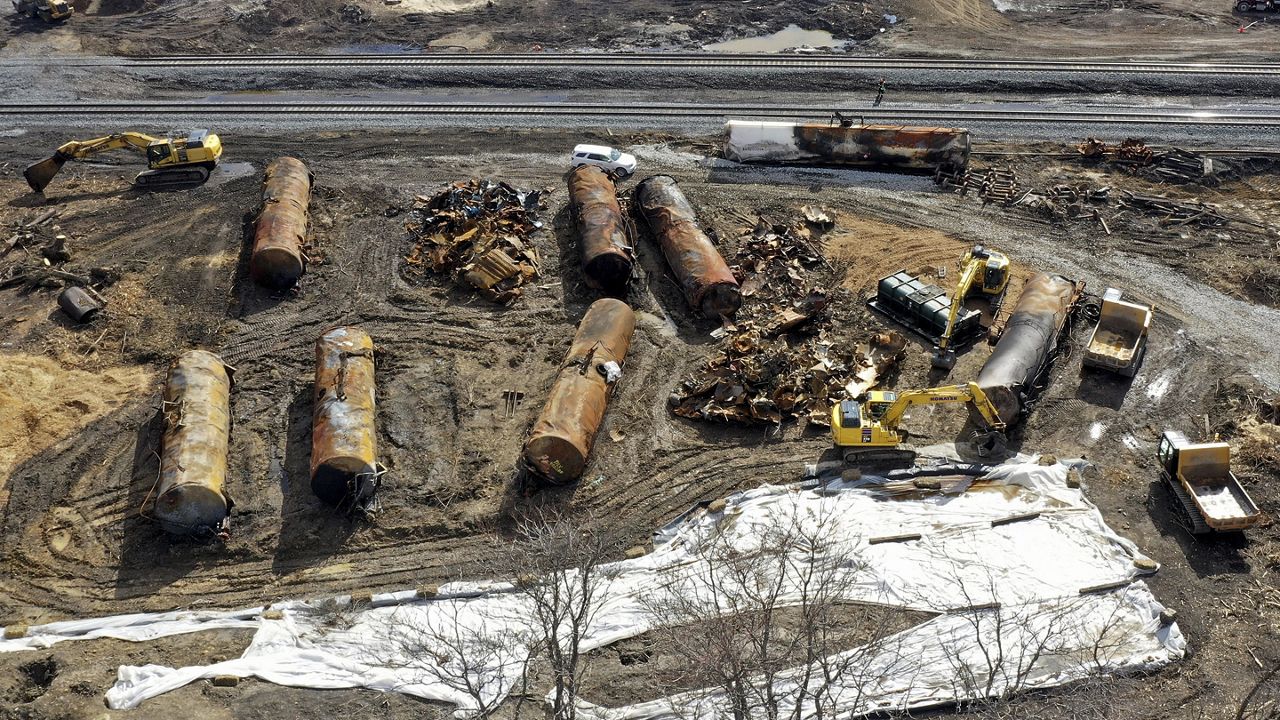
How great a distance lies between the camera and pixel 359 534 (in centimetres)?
2277

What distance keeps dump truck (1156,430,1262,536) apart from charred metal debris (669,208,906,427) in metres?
7.59

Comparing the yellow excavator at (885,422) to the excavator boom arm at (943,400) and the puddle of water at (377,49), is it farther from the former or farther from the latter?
A: the puddle of water at (377,49)

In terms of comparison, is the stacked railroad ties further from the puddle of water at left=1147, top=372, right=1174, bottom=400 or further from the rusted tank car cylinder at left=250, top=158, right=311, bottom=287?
the puddle of water at left=1147, top=372, right=1174, bottom=400

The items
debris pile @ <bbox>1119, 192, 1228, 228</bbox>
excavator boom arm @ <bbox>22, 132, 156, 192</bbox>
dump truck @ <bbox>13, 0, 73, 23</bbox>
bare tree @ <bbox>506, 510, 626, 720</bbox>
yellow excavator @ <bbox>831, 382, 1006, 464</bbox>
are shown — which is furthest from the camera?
dump truck @ <bbox>13, 0, 73, 23</bbox>

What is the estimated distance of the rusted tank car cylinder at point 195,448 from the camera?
72.6ft

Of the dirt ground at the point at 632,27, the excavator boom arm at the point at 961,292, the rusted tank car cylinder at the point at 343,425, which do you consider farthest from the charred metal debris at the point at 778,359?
the dirt ground at the point at 632,27

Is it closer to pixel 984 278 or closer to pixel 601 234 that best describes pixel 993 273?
pixel 984 278

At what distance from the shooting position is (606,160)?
3697cm

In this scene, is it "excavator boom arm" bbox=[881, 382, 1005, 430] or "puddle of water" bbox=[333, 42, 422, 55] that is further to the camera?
"puddle of water" bbox=[333, 42, 422, 55]

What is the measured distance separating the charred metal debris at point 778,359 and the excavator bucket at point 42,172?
26.9 metres

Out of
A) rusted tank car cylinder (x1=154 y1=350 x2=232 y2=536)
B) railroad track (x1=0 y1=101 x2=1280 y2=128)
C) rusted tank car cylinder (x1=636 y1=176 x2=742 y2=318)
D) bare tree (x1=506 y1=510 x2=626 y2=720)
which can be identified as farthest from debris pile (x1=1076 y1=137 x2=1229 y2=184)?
rusted tank car cylinder (x1=154 y1=350 x2=232 y2=536)

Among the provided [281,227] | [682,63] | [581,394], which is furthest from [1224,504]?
[682,63]

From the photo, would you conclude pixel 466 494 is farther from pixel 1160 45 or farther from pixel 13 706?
pixel 1160 45

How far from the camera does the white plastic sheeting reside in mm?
18688
